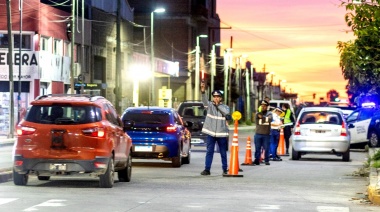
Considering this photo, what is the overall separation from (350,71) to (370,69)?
1.61 ft

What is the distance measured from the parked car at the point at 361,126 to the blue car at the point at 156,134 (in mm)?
14932

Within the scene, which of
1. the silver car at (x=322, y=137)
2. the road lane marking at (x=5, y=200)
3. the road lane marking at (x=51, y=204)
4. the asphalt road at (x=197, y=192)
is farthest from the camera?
the silver car at (x=322, y=137)

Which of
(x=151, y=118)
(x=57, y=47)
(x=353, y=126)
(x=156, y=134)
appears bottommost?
(x=353, y=126)

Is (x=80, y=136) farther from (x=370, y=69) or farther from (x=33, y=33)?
(x=33, y=33)

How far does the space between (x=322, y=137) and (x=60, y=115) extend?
15479mm

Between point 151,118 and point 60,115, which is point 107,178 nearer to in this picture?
point 60,115

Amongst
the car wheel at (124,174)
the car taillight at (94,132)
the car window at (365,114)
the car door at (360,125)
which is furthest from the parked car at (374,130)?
the car taillight at (94,132)

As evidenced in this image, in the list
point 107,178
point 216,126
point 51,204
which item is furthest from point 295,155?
point 51,204

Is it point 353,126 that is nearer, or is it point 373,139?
point 373,139

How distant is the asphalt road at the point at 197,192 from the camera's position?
1628 cm

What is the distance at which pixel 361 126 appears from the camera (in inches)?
1679

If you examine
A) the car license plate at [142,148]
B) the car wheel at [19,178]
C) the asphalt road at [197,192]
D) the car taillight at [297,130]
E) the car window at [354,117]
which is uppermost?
the car window at [354,117]

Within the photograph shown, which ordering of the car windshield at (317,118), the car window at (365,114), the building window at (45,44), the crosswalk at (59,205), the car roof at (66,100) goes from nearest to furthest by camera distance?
the crosswalk at (59,205) < the car roof at (66,100) < the car windshield at (317,118) < the car window at (365,114) < the building window at (45,44)

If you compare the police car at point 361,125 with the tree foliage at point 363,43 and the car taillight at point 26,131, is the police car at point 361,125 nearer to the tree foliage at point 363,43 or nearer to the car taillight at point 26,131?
the tree foliage at point 363,43
